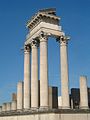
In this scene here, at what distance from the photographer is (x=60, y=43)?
4312cm

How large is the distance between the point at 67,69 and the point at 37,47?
6.60 meters

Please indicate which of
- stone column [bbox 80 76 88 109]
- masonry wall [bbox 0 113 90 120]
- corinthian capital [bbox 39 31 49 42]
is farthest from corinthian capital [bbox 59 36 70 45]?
masonry wall [bbox 0 113 90 120]

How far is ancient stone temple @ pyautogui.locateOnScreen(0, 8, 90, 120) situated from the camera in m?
38.3

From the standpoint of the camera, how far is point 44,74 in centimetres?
3984

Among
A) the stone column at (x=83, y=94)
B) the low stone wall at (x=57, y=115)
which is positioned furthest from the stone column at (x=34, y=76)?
the stone column at (x=83, y=94)

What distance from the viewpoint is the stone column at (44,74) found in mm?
39094

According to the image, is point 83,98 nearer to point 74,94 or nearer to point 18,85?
point 74,94

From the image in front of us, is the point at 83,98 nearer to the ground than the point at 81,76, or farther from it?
nearer to the ground

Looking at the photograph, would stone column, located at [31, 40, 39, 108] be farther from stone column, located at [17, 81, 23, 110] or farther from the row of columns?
stone column, located at [17, 81, 23, 110]

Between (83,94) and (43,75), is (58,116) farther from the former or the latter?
(83,94)

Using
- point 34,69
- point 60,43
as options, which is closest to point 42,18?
point 60,43

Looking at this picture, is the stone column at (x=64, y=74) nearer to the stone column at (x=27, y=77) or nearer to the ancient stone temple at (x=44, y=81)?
the ancient stone temple at (x=44, y=81)

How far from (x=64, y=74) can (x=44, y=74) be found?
3117mm

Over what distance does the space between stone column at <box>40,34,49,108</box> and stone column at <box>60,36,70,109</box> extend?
251 cm
